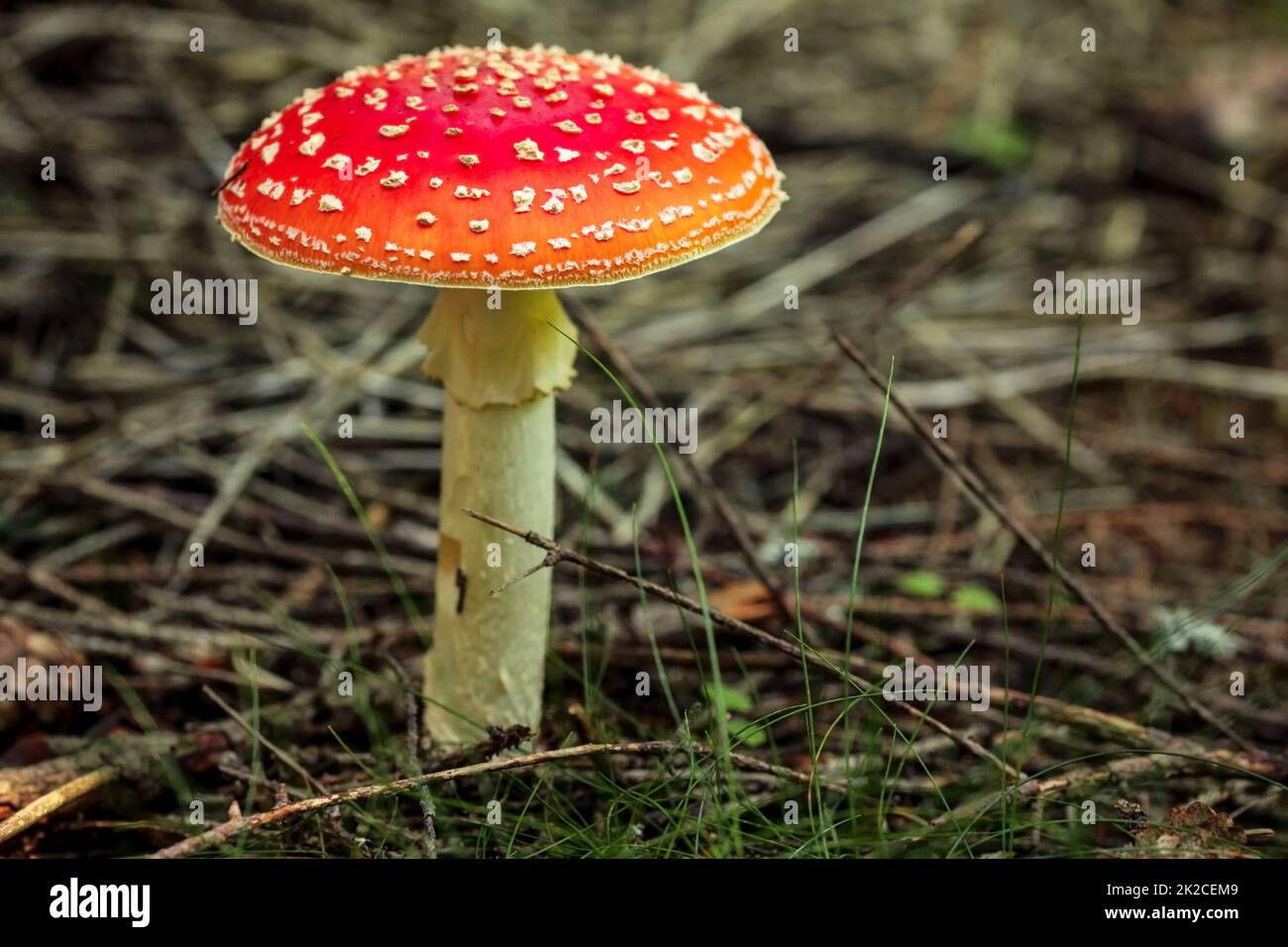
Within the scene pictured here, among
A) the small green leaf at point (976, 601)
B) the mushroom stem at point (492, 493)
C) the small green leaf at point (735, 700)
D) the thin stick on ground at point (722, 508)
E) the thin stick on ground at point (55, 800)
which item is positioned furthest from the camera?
the small green leaf at point (976, 601)

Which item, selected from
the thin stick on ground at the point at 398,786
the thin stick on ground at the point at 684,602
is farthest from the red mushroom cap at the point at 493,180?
the thin stick on ground at the point at 398,786

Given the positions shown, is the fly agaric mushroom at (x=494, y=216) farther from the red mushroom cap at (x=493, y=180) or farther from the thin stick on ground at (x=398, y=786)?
the thin stick on ground at (x=398, y=786)

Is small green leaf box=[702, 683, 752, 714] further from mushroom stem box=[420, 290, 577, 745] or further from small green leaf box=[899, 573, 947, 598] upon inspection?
small green leaf box=[899, 573, 947, 598]

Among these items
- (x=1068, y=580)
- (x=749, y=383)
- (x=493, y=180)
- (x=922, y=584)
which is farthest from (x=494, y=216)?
(x=749, y=383)
